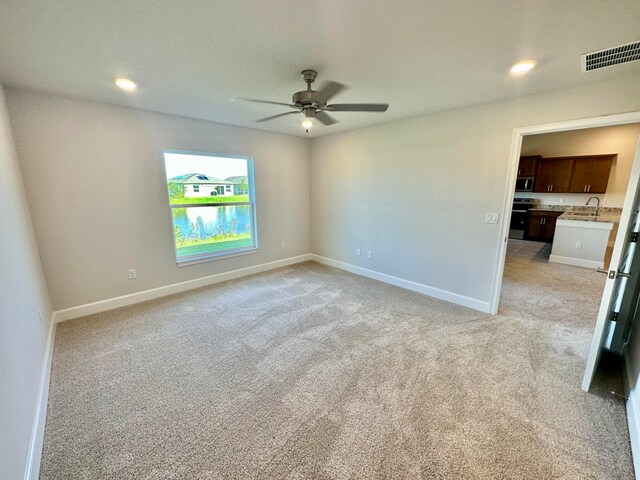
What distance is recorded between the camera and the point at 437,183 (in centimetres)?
334

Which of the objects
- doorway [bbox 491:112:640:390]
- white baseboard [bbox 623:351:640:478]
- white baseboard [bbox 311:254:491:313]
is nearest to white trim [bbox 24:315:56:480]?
white baseboard [bbox 623:351:640:478]

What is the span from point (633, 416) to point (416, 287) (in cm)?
227

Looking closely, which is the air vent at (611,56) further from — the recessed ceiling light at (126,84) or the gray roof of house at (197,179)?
the gray roof of house at (197,179)

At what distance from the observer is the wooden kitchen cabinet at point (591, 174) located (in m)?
5.70

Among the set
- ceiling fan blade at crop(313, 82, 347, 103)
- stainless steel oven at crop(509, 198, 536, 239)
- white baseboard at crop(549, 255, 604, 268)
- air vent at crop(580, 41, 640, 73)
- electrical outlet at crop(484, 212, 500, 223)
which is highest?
ceiling fan blade at crop(313, 82, 347, 103)

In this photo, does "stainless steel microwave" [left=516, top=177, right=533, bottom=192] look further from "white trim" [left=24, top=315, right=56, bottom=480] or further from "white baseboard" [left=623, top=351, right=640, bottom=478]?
"white trim" [left=24, top=315, right=56, bottom=480]

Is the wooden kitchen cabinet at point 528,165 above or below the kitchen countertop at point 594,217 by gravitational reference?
above

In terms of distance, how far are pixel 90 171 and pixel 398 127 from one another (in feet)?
12.4

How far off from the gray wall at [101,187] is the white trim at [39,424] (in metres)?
1.02

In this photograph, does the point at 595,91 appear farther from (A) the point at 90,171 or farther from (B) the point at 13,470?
(A) the point at 90,171

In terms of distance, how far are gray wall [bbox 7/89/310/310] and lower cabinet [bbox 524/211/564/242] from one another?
288 inches

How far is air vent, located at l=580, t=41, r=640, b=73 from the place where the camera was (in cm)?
167

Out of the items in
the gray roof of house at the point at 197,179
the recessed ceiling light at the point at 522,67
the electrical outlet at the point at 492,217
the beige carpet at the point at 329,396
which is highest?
the recessed ceiling light at the point at 522,67

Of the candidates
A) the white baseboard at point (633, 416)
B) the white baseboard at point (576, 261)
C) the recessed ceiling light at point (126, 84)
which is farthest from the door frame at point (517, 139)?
the recessed ceiling light at point (126, 84)
